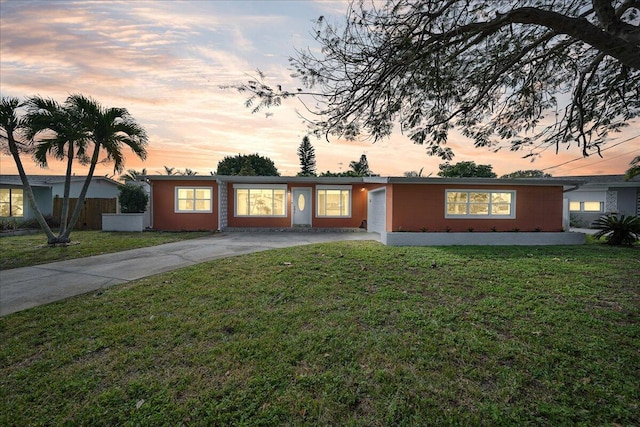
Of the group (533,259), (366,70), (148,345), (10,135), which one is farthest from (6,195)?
(533,259)

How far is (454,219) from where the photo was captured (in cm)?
1129

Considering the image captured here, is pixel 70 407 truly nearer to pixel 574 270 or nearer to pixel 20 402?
pixel 20 402

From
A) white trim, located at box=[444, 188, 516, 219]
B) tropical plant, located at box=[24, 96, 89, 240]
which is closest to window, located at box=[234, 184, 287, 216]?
tropical plant, located at box=[24, 96, 89, 240]

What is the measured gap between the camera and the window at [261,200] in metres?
14.9

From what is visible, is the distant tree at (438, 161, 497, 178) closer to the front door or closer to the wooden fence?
the front door

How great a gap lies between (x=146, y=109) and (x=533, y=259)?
14.1 m

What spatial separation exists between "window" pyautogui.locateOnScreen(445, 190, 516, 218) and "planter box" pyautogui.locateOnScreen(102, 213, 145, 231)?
14.0m

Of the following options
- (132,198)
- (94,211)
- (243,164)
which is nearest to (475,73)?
(132,198)

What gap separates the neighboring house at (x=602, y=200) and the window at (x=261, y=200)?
54.6 ft

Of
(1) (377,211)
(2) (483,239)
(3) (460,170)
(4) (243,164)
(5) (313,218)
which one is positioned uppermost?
(4) (243,164)

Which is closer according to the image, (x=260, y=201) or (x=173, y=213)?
(x=173, y=213)

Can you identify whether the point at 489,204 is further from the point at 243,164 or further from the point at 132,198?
the point at 243,164

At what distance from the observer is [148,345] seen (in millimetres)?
3186

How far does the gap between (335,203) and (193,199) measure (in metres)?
7.27
